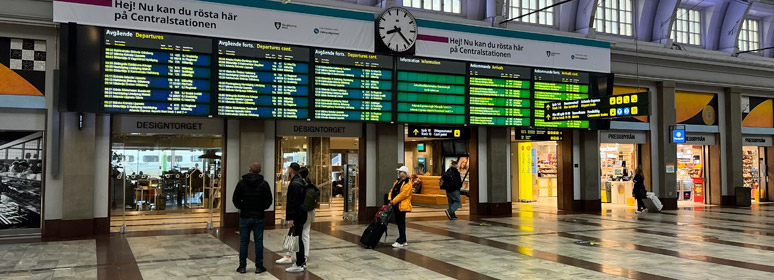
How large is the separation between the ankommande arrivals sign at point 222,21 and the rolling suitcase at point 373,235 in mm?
4824

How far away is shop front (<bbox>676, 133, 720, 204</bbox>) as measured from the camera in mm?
19266

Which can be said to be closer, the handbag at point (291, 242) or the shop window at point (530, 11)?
the handbag at point (291, 242)

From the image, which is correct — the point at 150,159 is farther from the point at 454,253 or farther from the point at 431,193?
the point at 431,193

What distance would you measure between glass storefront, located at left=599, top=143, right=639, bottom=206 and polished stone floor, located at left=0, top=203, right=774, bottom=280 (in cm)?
601

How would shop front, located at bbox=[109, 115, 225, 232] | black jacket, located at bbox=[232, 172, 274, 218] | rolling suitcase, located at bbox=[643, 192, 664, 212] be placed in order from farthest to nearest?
rolling suitcase, located at bbox=[643, 192, 664, 212], shop front, located at bbox=[109, 115, 225, 232], black jacket, located at bbox=[232, 172, 274, 218]

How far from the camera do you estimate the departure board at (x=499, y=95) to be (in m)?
14.3

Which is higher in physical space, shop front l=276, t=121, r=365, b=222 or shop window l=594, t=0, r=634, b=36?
shop window l=594, t=0, r=634, b=36

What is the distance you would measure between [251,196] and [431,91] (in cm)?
734

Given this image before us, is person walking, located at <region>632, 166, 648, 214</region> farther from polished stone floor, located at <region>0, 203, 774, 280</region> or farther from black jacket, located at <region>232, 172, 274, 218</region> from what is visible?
black jacket, located at <region>232, 172, 274, 218</region>

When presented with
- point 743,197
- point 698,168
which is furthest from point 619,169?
point 743,197

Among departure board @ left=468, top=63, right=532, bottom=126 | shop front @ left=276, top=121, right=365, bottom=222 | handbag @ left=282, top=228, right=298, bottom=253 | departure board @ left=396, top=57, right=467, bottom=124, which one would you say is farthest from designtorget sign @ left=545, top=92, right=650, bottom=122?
handbag @ left=282, top=228, right=298, bottom=253

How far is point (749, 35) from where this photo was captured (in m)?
21.0

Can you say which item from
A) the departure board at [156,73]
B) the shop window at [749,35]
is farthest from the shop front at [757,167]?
the departure board at [156,73]

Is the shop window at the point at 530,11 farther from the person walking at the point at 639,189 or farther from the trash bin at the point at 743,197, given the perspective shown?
the trash bin at the point at 743,197
